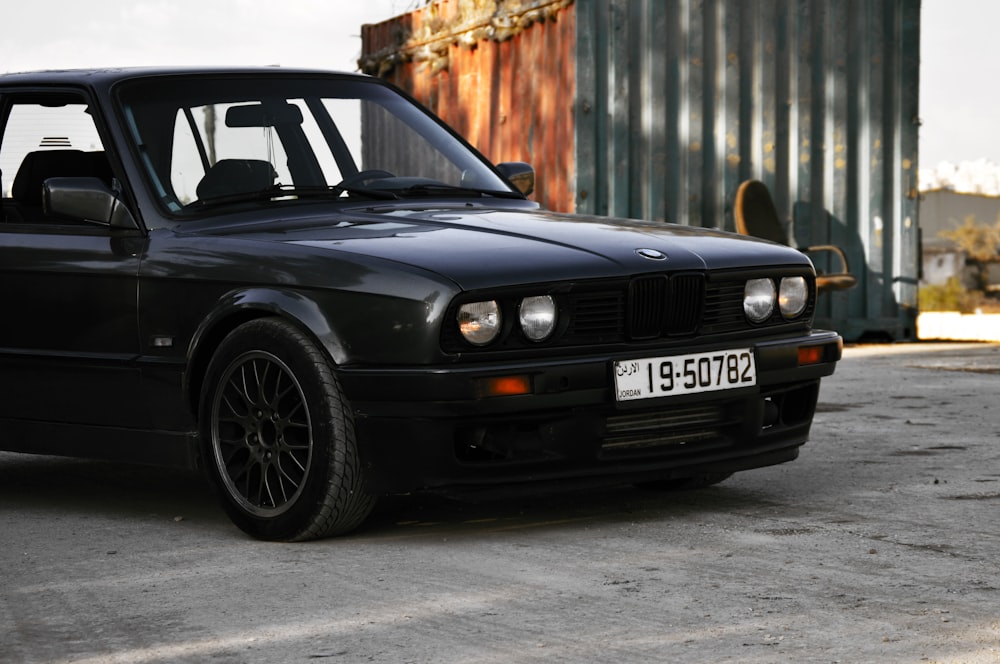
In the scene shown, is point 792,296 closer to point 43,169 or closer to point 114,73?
point 114,73

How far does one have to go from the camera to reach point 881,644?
11.8ft

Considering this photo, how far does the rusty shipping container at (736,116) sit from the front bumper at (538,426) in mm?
8895

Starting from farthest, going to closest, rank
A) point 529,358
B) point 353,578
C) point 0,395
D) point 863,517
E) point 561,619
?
point 0,395, point 863,517, point 529,358, point 353,578, point 561,619

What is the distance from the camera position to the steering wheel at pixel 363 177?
5.99m

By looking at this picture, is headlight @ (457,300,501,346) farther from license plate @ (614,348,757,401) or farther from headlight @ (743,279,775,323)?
headlight @ (743,279,775,323)

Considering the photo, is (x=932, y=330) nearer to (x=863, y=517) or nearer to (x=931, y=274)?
(x=863, y=517)

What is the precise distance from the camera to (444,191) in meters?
6.18

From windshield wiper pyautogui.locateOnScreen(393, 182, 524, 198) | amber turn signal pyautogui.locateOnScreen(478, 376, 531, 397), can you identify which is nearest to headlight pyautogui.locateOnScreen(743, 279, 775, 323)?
amber turn signal pyautogui.locateOnScreen(478, 376, 531, 397)

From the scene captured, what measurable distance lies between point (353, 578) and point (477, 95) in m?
11.7

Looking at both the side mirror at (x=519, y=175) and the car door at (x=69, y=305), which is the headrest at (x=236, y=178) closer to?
the car door at (x=69, y=305)

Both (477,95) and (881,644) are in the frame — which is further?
(477,95)

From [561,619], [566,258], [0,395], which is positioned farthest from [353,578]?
[0,395]

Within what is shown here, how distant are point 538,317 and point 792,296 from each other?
3.56ft

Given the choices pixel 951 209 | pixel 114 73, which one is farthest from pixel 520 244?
pixel 951 209
